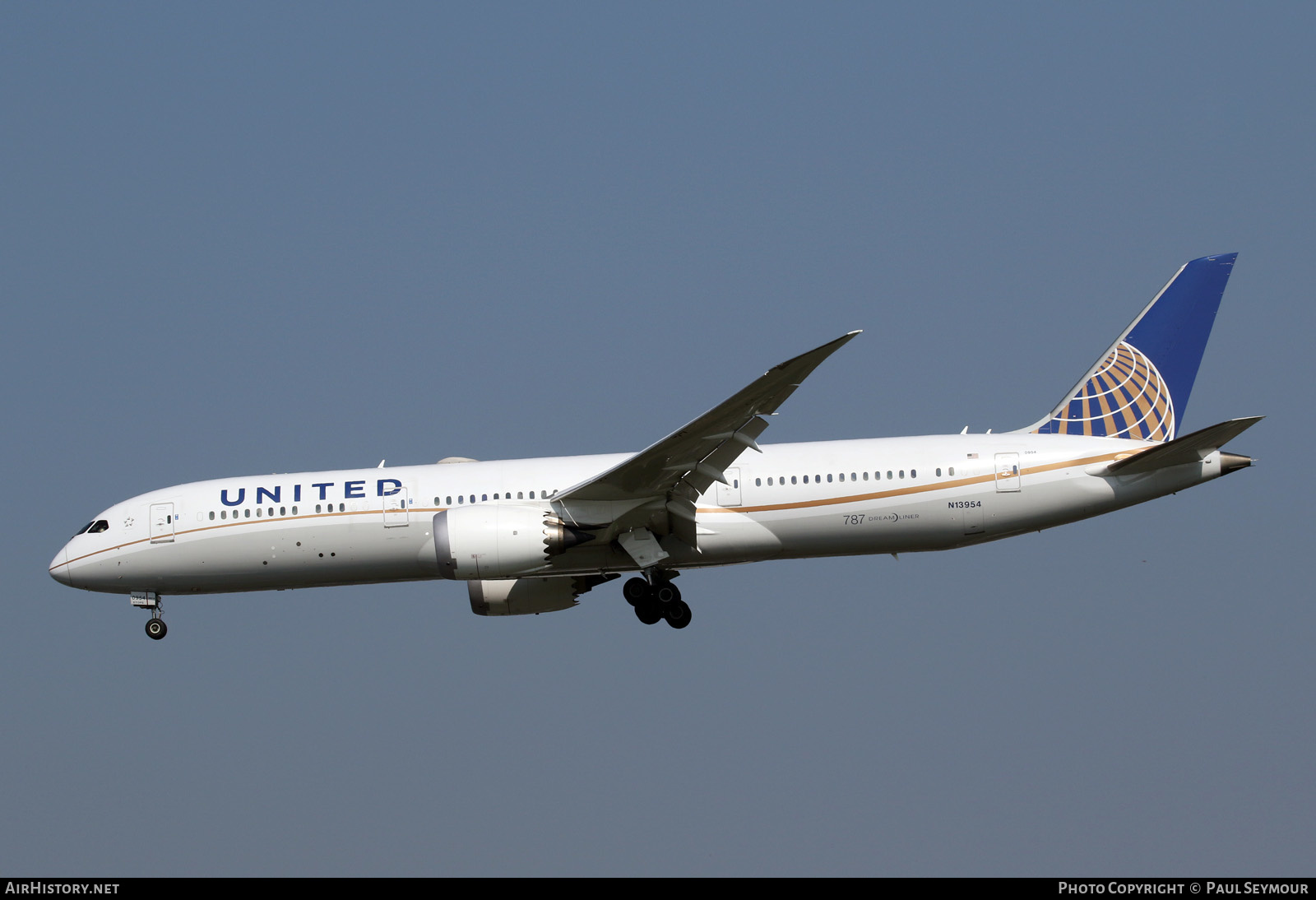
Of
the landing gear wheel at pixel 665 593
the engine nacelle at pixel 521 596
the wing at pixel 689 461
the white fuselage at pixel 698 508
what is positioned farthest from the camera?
the engine nacelle at pixel 521 596

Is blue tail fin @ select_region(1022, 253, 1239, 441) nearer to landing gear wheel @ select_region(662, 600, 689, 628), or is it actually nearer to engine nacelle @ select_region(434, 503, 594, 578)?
landing gear wheel @ select_region(662, 600, 689, 628)

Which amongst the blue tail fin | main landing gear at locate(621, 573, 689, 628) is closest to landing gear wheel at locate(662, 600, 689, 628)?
main landing gear at locate(621, 573, 689, 628)

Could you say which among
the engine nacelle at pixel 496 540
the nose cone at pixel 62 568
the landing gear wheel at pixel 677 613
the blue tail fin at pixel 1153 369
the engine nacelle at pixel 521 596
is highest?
the blue tail fin at pixel 1153 369

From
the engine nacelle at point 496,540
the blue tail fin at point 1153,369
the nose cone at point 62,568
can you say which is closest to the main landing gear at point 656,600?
the engine nacelle at point 496,540

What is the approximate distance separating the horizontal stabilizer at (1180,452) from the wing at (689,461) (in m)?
6.46

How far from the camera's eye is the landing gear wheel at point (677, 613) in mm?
26000

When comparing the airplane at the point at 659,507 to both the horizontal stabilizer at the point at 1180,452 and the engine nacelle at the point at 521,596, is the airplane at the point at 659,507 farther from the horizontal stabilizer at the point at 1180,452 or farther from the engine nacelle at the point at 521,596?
the engine nacelle at the point at 521,596

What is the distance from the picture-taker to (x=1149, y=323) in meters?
28.3

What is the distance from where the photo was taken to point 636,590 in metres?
26.2

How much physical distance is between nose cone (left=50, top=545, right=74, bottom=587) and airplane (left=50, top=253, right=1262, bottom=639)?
65mm

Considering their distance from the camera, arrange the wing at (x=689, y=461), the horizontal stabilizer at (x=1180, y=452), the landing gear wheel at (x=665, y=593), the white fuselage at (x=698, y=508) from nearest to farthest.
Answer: the wing at (x=689, y=461), the horizontal stabilizer at (x=1180, y=452), the white fuselage at (x=698, y=508), the landing gear wheel at (x=665, y=593)

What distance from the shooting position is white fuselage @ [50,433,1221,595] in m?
24.9

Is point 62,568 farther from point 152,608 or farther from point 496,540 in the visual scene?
point 496,540
